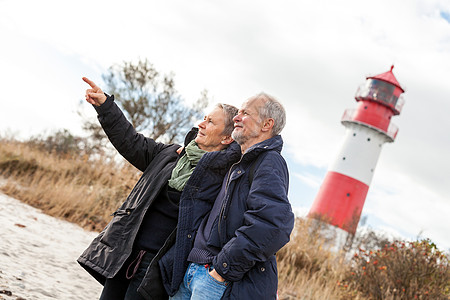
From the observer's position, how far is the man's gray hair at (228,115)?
8.57ft

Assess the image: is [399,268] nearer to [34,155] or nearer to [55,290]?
[55,290]

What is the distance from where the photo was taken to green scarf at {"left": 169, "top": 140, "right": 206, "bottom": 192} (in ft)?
8.16

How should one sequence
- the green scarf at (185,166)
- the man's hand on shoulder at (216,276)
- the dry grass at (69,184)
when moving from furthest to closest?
the dry grass at (69,184) < the green scarf at (185,166) < the man's hand on shoulder at (216,276)

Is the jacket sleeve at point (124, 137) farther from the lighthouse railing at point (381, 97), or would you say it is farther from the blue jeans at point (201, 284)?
the lighthouse railing at point (381, 97)

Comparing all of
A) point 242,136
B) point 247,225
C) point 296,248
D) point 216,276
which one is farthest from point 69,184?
point 247,225

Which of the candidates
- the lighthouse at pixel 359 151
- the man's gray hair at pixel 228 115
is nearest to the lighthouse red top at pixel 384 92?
the lighthouse at pixel 359 151

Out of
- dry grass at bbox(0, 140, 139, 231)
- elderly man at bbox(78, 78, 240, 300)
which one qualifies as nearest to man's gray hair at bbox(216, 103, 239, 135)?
elderly man at bbox(78, 78, 240, 300)

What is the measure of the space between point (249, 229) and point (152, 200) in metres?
0.74

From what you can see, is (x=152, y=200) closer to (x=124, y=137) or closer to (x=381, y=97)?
(x=124, y=137)

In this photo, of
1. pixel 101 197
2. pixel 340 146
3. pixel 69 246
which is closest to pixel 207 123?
pixel 69 246

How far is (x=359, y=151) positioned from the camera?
968 inches

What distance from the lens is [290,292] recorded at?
600 cm

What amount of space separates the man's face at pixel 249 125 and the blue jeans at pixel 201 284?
0.68 meters

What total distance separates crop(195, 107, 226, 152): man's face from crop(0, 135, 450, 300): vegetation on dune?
12.1 feet
